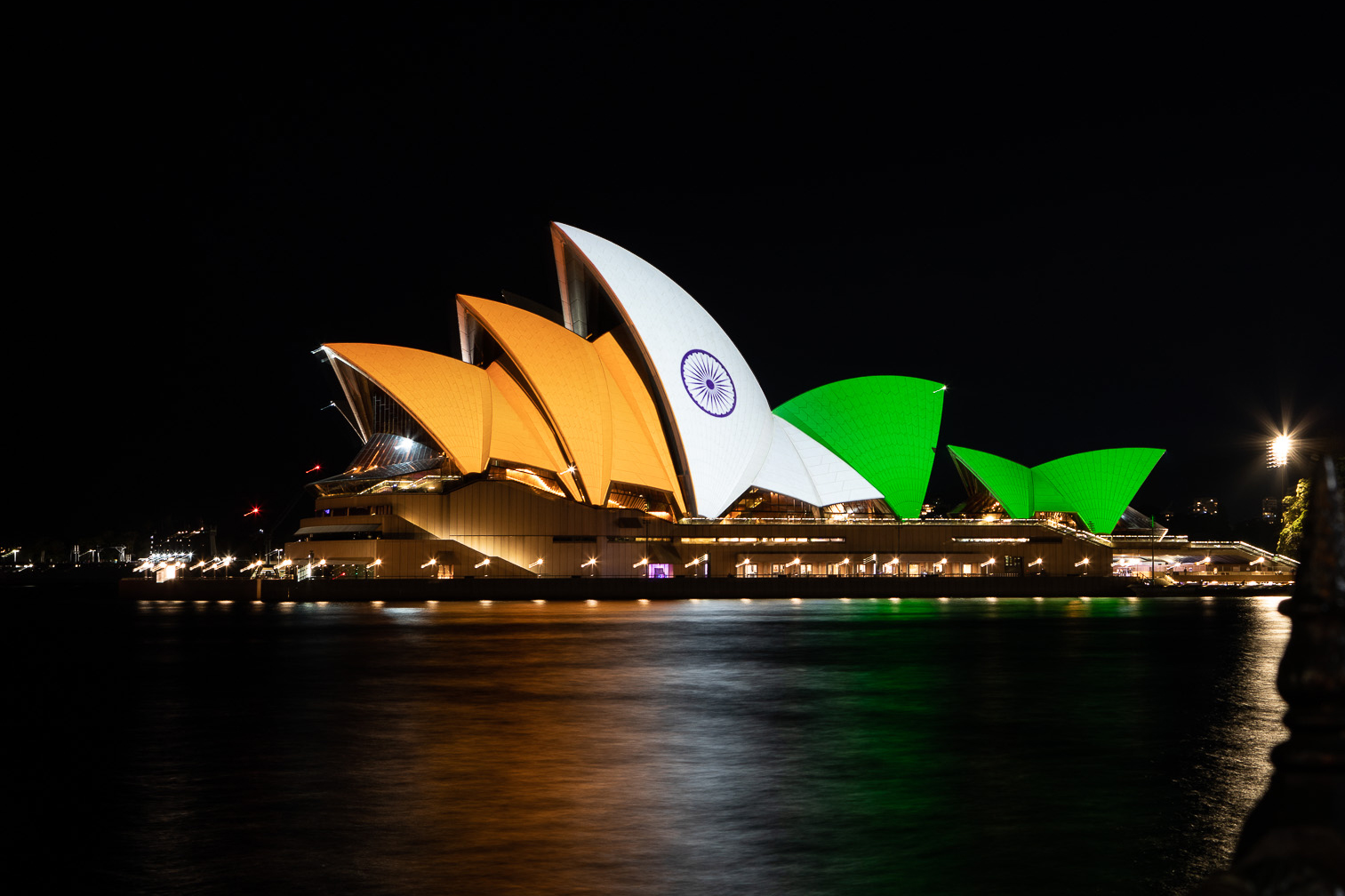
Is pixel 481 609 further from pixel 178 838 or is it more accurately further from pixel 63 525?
pixel 63 525

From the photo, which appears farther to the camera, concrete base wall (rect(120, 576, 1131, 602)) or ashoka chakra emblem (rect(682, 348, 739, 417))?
ashoka chakra emblem (rect(682, 348, 739, 417))

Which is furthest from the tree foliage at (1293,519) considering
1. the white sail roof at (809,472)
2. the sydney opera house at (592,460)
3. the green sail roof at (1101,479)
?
the white sail roof at (809,472)

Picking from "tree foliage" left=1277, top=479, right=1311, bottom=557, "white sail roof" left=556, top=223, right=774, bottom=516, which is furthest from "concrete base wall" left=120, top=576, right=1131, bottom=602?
"tree foliage" left=1277, top=479, right=1311, bottom=557

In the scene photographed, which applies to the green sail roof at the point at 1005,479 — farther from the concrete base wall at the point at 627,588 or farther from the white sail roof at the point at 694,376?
the white sail roof at the point at 694,376

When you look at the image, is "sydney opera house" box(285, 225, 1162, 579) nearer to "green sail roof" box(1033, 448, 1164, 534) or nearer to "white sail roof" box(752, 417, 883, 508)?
"white sail roof" box(752, 417, 883, 508)

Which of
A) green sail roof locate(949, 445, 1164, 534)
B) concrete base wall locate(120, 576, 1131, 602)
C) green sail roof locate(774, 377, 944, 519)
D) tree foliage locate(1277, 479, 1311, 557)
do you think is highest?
green sail roof locate(774, 377, 944, 519)

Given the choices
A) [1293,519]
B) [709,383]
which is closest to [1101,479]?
[1293,519]

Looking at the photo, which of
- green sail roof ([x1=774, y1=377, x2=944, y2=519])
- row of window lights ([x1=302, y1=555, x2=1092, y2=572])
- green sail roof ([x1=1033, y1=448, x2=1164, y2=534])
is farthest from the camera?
green sail roof ([x1=1033, y1=448, x2=1164, y2=534])
